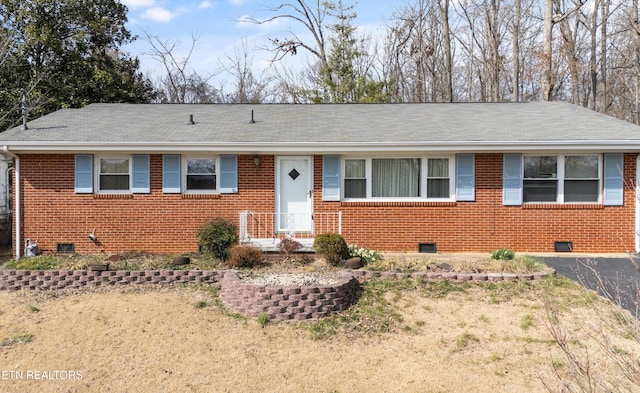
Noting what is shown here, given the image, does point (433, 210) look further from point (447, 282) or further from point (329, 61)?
point (329, 61)

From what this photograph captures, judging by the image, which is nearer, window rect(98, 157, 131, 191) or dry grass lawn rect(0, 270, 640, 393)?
dry grass lawn rect(0, 270, 640, 393)

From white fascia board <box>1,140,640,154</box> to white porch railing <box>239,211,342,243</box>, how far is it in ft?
5.06

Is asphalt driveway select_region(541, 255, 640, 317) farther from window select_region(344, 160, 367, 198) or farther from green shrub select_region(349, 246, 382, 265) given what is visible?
window select_region(344, 160, 367, 198)

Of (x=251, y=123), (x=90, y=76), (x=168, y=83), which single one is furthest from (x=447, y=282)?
(x=168, y=83)

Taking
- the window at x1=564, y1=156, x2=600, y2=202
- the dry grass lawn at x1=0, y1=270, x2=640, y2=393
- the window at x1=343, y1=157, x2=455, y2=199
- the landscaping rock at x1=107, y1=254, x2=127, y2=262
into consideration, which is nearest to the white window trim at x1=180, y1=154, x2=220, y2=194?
the landscaping rock at x1=107, y1=254, x2=127, y2=262

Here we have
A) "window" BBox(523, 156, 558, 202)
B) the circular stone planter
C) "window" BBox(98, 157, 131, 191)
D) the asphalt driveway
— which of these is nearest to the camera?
the circular stone planter

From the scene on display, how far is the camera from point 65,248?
9742mm

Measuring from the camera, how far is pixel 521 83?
26.5m

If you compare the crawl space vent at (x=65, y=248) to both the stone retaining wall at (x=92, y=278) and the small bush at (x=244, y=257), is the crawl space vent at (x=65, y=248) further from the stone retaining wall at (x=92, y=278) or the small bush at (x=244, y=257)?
the small bush at (x=244, y=257)

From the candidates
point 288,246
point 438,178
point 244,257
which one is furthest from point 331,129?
point 244,257

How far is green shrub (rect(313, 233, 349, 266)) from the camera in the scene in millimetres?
7957

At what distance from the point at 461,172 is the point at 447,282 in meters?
3.40

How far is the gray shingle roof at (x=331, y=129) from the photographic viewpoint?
9305 millimetres

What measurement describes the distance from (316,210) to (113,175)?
487 centimetres
